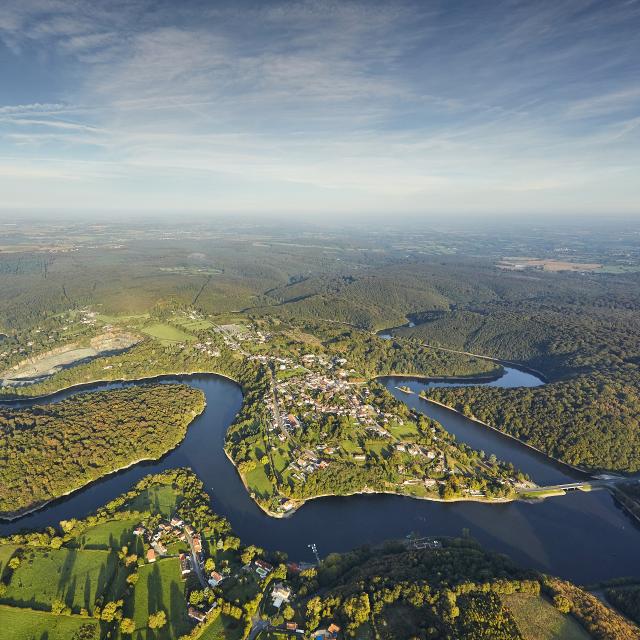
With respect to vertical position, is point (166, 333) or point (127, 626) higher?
point (166, 333)

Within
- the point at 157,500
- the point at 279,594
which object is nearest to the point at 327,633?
the point at 279,594

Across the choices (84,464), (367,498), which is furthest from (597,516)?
(84,464)

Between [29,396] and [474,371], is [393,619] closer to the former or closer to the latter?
[474,371]

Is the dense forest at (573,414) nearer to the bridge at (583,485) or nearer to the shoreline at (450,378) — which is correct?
the bridge at (583,485)

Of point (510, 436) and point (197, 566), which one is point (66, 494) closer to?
point (197, 566)

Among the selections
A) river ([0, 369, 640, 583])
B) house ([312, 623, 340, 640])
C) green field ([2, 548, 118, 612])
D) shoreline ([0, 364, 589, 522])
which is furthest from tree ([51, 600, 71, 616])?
house ([312, 623, 340, 640])
